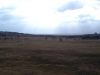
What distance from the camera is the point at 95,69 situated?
24938 millimetres

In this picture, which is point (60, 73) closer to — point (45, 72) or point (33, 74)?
point (45, 72)

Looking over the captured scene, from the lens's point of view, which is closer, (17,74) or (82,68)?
(17,74)

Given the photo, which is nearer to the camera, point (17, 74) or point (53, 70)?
point (17, 74)

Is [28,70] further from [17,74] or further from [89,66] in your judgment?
[89,66]

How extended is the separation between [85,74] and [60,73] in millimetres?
3251

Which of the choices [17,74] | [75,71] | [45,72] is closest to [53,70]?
[45,72]

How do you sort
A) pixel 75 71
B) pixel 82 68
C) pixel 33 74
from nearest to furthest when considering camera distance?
1. pixel 33 74
2. pixel 75 71
3. pixel 82 68

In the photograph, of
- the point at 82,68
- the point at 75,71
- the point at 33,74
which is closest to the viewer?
the point at 33,74

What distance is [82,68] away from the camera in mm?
25469

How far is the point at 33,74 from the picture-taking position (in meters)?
22.4

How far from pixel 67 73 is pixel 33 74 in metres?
4.46

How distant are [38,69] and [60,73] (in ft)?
12.1

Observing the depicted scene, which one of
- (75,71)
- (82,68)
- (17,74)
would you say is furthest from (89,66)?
(17,74)

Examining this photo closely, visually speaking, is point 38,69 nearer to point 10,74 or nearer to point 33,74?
point 33,74
